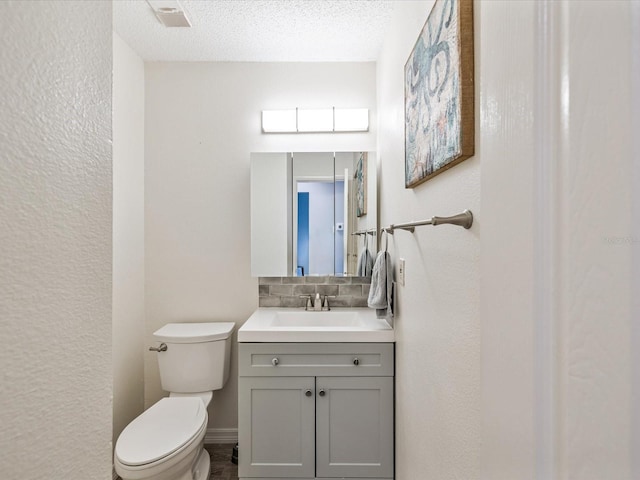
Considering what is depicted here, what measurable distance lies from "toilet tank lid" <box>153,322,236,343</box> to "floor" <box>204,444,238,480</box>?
28.3 inches

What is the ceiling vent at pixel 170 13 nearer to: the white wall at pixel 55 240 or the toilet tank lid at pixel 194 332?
the white wall at pixel 55 240

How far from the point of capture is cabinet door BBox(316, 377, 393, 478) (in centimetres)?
176

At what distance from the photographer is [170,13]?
1.75m

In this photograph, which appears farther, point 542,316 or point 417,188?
point 417,188

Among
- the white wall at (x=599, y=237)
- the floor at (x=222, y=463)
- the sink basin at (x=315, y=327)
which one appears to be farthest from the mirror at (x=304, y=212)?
the white wall at (x=599, y=237)

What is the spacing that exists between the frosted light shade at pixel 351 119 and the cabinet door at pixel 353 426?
4.87 ft

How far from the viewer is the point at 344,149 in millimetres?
2318

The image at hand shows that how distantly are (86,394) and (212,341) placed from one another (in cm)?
158

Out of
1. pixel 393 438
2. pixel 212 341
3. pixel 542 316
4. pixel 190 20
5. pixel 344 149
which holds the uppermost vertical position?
pixel 190 20

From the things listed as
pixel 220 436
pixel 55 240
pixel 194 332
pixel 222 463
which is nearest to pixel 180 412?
pixel 194 332

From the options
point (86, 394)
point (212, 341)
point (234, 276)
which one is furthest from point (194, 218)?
point (86, 394)

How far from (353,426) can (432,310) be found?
37.8 inches

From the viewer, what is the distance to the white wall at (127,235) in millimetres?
1961

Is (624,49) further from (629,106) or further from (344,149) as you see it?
(344,149)
